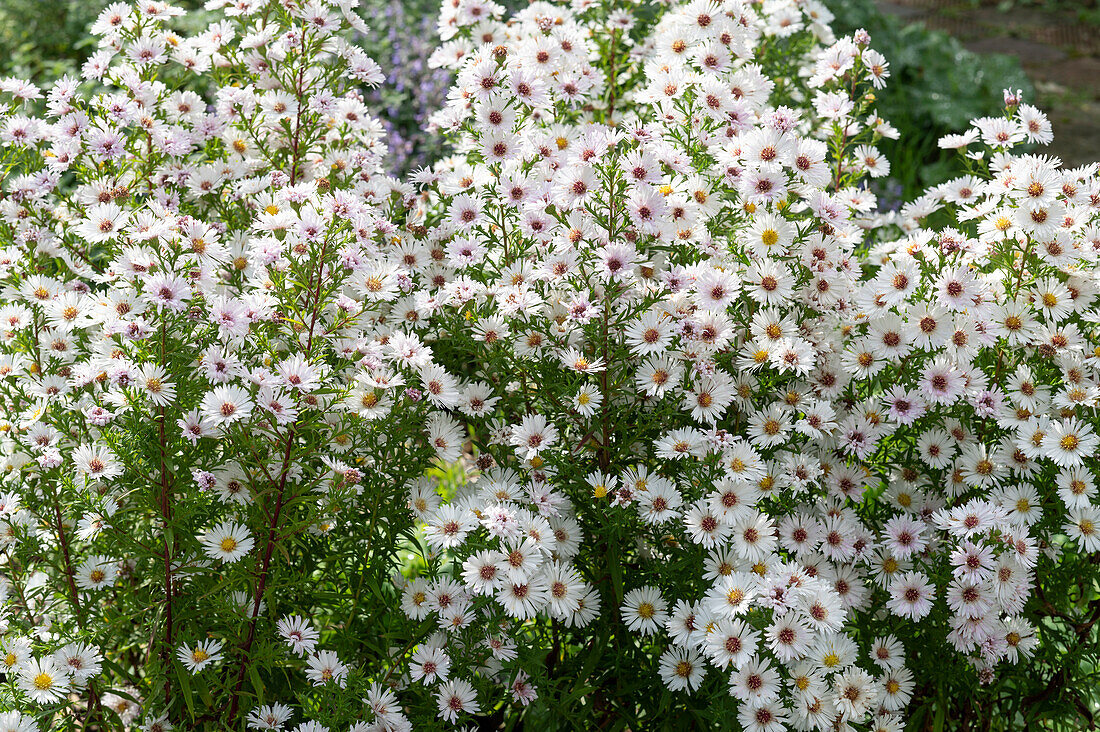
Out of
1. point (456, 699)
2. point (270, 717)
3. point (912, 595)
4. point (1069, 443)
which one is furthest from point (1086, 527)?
point (270, 717)

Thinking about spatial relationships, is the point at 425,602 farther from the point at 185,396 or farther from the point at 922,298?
the point at 922,298

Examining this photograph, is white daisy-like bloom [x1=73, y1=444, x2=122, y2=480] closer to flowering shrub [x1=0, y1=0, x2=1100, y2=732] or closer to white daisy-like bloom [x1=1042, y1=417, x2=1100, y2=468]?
flowering shrub [x1=0, y1=0, x2=1100, y2=732]

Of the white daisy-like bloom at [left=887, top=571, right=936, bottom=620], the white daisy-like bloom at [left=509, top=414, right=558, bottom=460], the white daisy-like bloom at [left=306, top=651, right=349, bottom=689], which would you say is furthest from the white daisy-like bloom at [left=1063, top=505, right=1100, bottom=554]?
the white daisy-like bloom at [left=306, top=651, right=349, bottom=689]

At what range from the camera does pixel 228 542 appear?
1755 mm

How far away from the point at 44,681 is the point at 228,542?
0.39 m

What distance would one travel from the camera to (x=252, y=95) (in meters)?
2.10

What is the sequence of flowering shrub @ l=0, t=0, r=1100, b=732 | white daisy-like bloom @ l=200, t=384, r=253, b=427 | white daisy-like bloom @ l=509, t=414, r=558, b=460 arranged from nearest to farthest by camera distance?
white daisy-like bloom @ l=200, t=384, r=253, b=427, flowering shrub @ l=0, t=0, r=1100, b=732, white daisy-like bloom @ l=509, t=414, r=558, b=460

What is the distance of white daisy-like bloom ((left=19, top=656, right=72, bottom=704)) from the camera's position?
5.58ft

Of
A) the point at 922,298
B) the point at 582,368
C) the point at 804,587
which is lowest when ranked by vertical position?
the point at 804,587

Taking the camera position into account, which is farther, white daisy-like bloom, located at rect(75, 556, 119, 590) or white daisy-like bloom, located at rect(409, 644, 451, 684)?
white daisy-like bloom, located at rect(75, 556, 119, 590)

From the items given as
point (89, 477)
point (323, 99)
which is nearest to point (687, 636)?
point (89, 477)

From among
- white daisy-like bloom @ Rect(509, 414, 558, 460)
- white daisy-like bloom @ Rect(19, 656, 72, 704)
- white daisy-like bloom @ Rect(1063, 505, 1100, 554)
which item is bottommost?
white daisy-like bloom @ Rect(19, 656, 72, 704)

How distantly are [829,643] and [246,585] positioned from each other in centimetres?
106

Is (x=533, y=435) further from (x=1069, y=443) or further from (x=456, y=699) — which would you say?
(x=1069, y=443)
